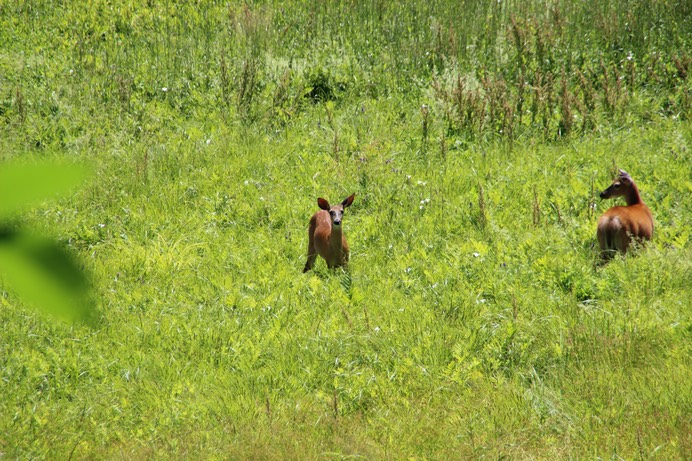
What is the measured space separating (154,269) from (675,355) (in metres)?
4.19

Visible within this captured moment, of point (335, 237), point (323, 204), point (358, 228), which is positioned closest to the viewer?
point (335, 237)

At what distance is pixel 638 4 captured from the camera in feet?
35.8

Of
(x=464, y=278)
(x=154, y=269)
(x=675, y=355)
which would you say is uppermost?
(x=675, y=355)

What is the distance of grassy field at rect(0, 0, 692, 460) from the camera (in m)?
4.62

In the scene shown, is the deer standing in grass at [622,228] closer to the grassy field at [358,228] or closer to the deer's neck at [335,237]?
the grassy field at [358,228]

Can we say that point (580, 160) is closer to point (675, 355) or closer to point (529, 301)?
point (529, 301)

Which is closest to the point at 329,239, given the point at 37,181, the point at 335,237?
the point at 335,237

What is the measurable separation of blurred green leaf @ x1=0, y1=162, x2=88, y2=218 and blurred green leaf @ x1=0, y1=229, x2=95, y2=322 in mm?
49

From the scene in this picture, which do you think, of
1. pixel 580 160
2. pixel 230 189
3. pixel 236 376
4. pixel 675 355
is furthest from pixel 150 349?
pixel 580 160

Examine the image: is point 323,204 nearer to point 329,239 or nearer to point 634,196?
point 329,239

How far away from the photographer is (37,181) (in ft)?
2.88

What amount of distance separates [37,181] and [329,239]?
226 inches

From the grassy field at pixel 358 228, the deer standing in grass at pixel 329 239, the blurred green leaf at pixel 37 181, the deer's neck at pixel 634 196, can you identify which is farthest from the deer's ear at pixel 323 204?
the blurred green leaf at pixel 37 181

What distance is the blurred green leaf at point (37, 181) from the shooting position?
88cm
